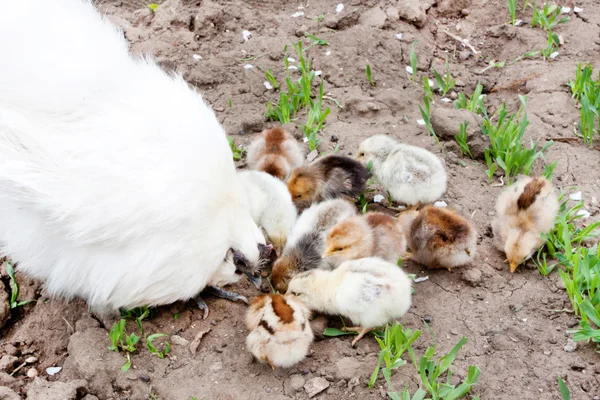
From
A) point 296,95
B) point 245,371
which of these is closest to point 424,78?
point 296,95

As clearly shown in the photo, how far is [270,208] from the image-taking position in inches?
158

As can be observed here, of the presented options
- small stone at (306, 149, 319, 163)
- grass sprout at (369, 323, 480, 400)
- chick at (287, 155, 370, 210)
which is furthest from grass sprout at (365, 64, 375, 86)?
grass sprout at (369, 323, 480, 400)

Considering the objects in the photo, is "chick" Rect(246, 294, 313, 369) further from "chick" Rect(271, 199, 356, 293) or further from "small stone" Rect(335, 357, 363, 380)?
"chick" Rect(271, 199, 356, 293)

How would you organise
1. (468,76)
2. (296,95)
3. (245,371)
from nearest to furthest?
(245,371) < (296,95) < (468,76)

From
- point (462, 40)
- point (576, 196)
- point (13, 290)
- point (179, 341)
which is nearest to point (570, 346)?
point (576, 196)

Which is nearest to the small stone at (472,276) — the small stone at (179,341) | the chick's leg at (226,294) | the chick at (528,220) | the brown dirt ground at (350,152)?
the brown dirt ground at (350,152)

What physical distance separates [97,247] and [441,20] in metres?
4.05

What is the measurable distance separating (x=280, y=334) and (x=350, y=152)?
1.90m

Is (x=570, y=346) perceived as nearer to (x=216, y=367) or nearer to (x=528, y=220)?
(x=528, y=220)

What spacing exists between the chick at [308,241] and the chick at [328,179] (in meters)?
0.22

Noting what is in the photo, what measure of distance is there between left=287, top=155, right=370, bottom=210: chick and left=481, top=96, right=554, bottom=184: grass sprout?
2.99 feet

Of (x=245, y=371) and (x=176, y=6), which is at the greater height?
(x=176, y=6)

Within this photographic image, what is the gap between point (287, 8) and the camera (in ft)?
20.0

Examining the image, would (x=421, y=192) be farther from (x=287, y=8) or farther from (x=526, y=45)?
(x=287, y=8)
